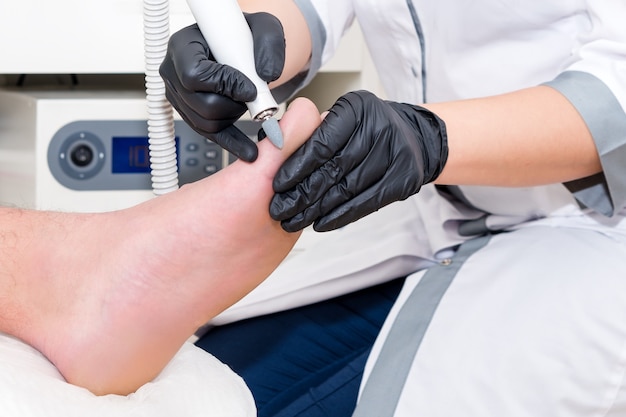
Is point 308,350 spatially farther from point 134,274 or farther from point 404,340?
point 134,274

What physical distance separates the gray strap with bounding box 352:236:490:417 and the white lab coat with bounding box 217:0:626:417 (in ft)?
0.04

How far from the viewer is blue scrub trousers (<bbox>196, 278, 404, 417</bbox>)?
3.07ft

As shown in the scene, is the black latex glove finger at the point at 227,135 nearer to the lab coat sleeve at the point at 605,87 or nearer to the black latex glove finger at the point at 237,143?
the black latex glove finger at the point at 237,143

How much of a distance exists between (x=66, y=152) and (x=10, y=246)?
0.50 m

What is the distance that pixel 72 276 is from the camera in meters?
0.72

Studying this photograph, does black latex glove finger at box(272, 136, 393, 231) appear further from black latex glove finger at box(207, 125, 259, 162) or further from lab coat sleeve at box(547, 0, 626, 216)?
lab coat sleeve at box(547, 0, 626, 216)

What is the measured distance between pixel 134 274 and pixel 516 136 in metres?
0.39

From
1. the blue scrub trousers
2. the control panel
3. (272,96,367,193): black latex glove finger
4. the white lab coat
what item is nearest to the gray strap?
the white lab coat

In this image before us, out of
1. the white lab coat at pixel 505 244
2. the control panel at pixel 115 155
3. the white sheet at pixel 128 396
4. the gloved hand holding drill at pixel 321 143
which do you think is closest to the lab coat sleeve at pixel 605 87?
the white lab coat at pixel 505 244

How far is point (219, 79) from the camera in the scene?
0.65 metres

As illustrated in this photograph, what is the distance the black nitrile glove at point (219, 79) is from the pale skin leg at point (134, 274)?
36 mm

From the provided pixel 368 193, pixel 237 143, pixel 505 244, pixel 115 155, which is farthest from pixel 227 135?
pixel 115 155

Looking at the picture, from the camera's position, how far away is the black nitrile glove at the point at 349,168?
657 mm

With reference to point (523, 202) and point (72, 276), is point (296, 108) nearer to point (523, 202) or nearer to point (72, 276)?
point (72, 276)
